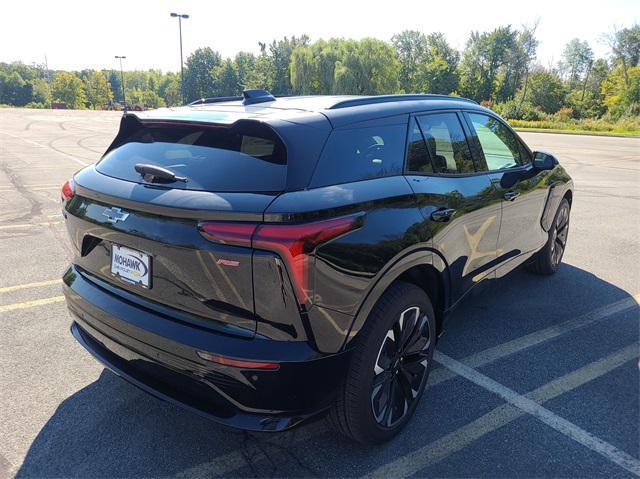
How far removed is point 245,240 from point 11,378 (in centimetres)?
216

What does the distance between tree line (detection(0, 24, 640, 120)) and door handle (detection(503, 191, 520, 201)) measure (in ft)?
89.2

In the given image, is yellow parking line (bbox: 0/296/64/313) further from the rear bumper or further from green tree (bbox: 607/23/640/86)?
green tree (bbox: 607/23/640/86)

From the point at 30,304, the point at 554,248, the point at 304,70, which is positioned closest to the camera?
the point at 30,304

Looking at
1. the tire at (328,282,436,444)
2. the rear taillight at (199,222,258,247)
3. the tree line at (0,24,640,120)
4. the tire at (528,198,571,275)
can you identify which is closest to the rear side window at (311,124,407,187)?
the rear taillight at (199,222,258,247)

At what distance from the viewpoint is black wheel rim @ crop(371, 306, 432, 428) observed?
97.9 inches

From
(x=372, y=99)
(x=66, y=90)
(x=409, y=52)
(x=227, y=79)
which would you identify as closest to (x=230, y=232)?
(x=372, y=99)

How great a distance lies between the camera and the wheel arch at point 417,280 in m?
2.28

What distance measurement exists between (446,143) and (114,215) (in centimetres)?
206

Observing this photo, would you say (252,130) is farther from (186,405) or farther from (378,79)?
(378,79)

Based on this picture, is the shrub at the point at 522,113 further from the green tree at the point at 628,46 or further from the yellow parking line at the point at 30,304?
the yellow parking line at the point at 30,304

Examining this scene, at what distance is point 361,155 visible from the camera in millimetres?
2516

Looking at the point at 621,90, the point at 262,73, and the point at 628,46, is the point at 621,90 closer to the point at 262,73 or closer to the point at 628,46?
the point at 628,46

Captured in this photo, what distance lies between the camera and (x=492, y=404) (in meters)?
2.94

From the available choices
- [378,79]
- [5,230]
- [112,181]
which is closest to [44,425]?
[112,181]
